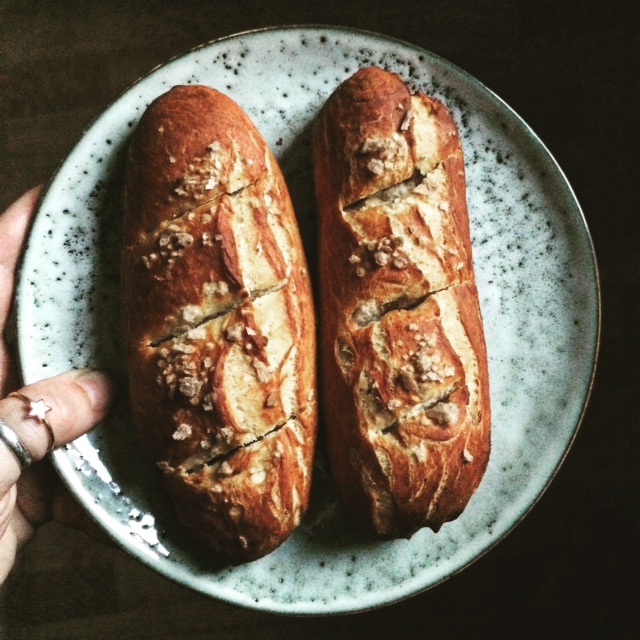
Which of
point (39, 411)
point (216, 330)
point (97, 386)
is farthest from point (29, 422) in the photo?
point (216, 330)

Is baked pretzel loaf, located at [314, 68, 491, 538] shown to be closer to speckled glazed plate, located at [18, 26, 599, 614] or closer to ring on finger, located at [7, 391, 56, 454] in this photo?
speckled glazed plate, located at [18, 26, 599, 614]

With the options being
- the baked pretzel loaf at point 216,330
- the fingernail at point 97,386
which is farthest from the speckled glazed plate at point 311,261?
the baked pretzel loaf at point 216,330

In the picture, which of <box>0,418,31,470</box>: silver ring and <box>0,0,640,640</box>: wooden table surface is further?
<box>0,0,640,640</box>: wooden table surface

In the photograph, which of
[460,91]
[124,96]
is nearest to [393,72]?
[460,91]

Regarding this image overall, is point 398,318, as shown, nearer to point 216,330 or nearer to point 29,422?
point 216,330

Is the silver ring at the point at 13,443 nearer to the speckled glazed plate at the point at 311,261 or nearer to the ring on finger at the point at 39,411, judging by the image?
the ring on finger at the point at 39,411

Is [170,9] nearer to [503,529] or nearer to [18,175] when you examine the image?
[18,175]

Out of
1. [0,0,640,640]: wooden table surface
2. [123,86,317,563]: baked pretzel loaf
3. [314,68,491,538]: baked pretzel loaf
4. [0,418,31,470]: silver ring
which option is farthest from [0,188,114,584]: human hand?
[314,68,491,538]: baked pretzel loaf
